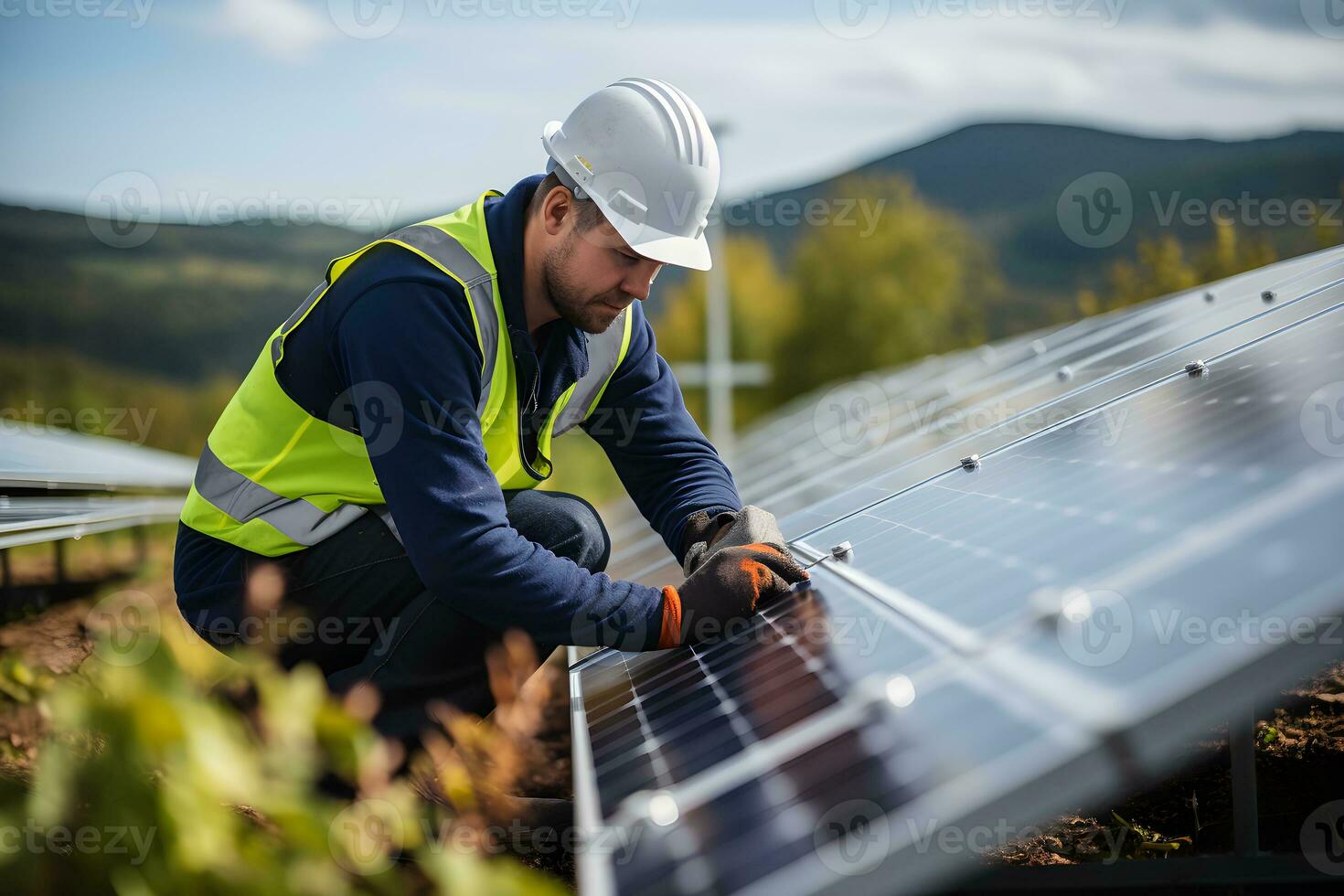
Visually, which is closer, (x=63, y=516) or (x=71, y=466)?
(x=63, y=516)

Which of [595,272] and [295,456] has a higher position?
[595,272]

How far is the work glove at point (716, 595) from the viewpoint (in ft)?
10.5

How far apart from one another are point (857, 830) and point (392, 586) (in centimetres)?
225

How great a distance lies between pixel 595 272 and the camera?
3.45 m

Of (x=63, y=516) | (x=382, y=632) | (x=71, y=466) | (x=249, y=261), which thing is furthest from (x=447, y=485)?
(x=249, y=261)

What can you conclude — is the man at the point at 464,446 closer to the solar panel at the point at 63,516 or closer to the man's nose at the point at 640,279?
the man's nose at the point at 640,279

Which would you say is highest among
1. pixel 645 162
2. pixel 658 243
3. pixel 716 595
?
pixel 645 162

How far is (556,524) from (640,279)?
3.31 ft

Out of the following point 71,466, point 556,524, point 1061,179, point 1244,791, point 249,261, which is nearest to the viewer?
point 1244,791

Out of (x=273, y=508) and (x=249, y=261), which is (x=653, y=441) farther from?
(x=249, y=261)

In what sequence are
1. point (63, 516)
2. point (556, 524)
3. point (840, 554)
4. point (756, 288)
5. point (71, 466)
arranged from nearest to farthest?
point (840, 554)
point (556, 524)
point (63, 516)
point (71, 466)
point (756, 288)

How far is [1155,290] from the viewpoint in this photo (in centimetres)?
1788

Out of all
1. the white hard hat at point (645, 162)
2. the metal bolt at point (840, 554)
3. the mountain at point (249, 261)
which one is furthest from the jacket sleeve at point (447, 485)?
the mountain at point (249, 261)

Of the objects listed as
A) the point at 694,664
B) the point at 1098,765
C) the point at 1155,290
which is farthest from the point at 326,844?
the point at 1155,290
